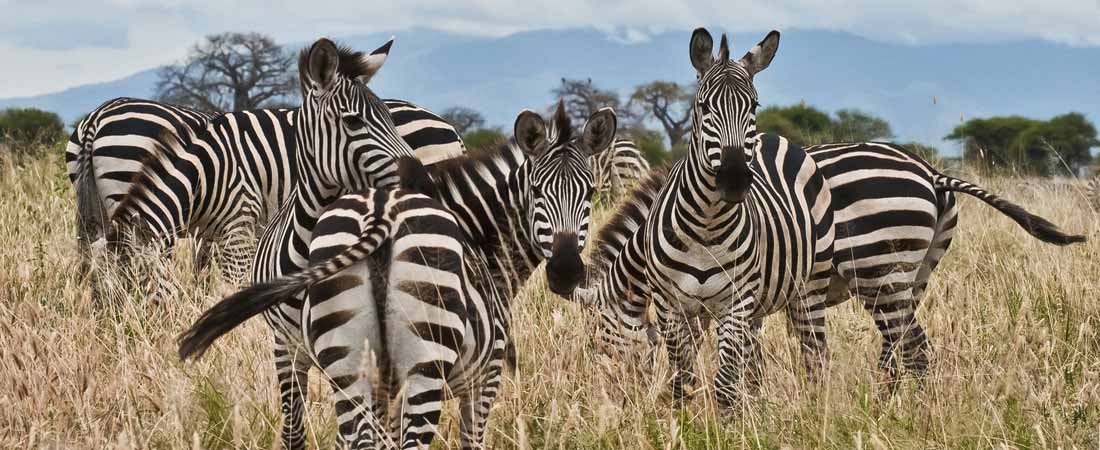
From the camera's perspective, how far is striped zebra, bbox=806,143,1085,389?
6.10 metres

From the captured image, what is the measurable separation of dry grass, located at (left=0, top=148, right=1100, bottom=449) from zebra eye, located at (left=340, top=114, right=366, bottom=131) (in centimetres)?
110

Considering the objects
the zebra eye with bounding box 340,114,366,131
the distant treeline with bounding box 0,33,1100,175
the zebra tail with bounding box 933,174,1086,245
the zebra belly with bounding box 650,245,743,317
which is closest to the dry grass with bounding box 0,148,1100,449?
the zebra belly with bounding box 650,245,743,317

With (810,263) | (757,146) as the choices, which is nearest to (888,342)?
(810,263)

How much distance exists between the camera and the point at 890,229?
20.0 feet

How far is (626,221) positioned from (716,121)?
163cm

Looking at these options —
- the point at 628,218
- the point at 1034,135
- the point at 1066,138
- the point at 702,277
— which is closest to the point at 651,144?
the point at 1034,135

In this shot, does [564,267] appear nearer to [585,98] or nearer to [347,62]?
[347,62]

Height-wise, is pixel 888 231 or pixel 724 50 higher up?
pixel 724 50

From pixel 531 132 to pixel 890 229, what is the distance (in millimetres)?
2399

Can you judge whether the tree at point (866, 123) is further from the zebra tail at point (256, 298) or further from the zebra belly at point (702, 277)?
the zebra tail at point (256, 298)

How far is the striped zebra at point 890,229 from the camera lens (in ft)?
20.0

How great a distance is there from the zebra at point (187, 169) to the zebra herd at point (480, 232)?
0.7 inches

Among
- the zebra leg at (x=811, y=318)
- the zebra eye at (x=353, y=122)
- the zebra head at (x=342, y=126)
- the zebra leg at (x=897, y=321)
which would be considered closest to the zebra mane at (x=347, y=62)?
the zebra head at (x=342, y=126)

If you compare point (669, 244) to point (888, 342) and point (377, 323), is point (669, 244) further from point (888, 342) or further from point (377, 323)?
point (377, 323)
